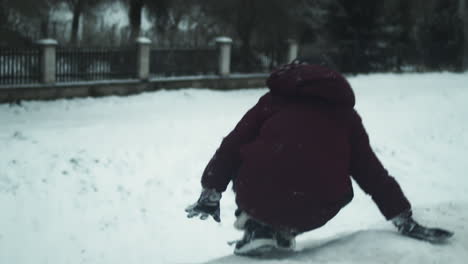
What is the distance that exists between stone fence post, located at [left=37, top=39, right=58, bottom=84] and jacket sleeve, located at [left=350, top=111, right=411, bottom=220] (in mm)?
12624

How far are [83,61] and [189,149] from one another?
5.75 m

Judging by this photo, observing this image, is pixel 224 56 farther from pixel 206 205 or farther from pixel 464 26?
pixel 206 205

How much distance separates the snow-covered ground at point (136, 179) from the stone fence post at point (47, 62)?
0.78m

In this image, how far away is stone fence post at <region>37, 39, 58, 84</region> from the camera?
49.1 feet

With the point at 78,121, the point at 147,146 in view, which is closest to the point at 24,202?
the point at 147,146

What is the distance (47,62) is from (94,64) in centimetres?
143

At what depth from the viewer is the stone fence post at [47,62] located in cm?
1495

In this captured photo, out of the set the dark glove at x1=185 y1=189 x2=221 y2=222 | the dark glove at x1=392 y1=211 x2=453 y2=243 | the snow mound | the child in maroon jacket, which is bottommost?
the snow mound

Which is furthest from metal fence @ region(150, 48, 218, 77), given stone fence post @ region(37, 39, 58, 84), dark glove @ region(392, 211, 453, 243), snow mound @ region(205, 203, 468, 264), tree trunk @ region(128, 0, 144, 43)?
dark glove @ region(392, 211, 453, 243)

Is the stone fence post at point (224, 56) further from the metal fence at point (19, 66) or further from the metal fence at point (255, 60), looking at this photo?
the metal fence at point (19, 66)

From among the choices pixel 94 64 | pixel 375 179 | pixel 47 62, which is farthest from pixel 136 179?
pixel 375 179

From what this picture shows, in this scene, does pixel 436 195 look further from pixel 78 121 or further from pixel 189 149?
pixel 78 121

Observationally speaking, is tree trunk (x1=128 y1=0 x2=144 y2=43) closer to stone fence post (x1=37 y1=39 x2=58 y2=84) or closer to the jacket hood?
stone fence post (x1=37 y1=39 x2=58 y2=84)

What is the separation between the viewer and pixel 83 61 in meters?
15.8
